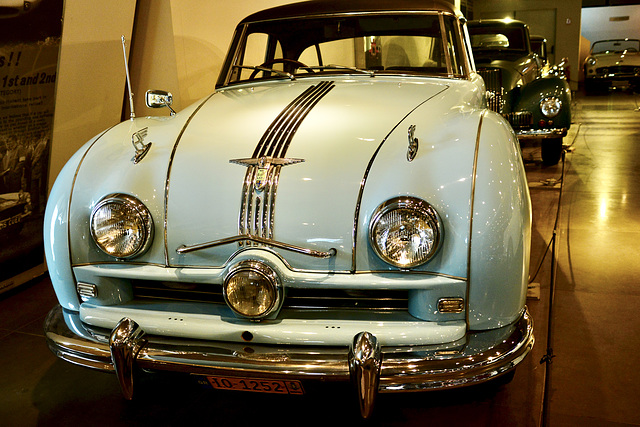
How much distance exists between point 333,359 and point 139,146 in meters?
1.19

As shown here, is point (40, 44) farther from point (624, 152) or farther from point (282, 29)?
point (624, 152)

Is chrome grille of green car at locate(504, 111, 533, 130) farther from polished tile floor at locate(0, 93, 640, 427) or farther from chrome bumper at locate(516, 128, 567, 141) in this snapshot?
polished tile floor at locate(0, 93, 640, 427)

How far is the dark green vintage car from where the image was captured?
599cm

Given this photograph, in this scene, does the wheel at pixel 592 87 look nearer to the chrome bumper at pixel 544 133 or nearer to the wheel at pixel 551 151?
the wheel at pixel 551 151

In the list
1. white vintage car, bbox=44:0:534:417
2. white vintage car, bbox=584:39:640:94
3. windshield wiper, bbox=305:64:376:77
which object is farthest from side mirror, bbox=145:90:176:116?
white vintage car, bbox=584:39:640:94

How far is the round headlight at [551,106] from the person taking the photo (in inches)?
243

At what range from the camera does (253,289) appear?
197cm

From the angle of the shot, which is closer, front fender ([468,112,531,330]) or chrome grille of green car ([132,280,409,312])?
front fender ([468,112,531,330])

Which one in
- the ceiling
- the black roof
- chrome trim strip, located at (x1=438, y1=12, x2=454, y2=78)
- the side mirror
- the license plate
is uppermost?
the ceiling

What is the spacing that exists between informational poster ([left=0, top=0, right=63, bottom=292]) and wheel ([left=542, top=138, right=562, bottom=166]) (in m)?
5.32

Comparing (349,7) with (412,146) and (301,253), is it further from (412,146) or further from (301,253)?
(301,253)

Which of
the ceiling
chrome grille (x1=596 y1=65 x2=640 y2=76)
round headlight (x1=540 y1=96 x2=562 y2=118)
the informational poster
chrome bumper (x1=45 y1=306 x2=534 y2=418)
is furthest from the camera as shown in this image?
the ceiling

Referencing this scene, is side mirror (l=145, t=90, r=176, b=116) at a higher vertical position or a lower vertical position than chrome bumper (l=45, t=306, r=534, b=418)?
higher

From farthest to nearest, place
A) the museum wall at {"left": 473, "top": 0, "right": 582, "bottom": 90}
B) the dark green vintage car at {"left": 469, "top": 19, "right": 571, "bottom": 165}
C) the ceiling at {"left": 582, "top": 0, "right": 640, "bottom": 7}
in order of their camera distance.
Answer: the ceiling at {"left": 582, "top": 0, "right": 640, "bottom": 7} < the museum wall at {"left": 473, "top": 0, "right": 582, "bottom": 90} < the dark green vintage car at {"left": 469, "top": 19, "right": 571, "bottom": 165}
